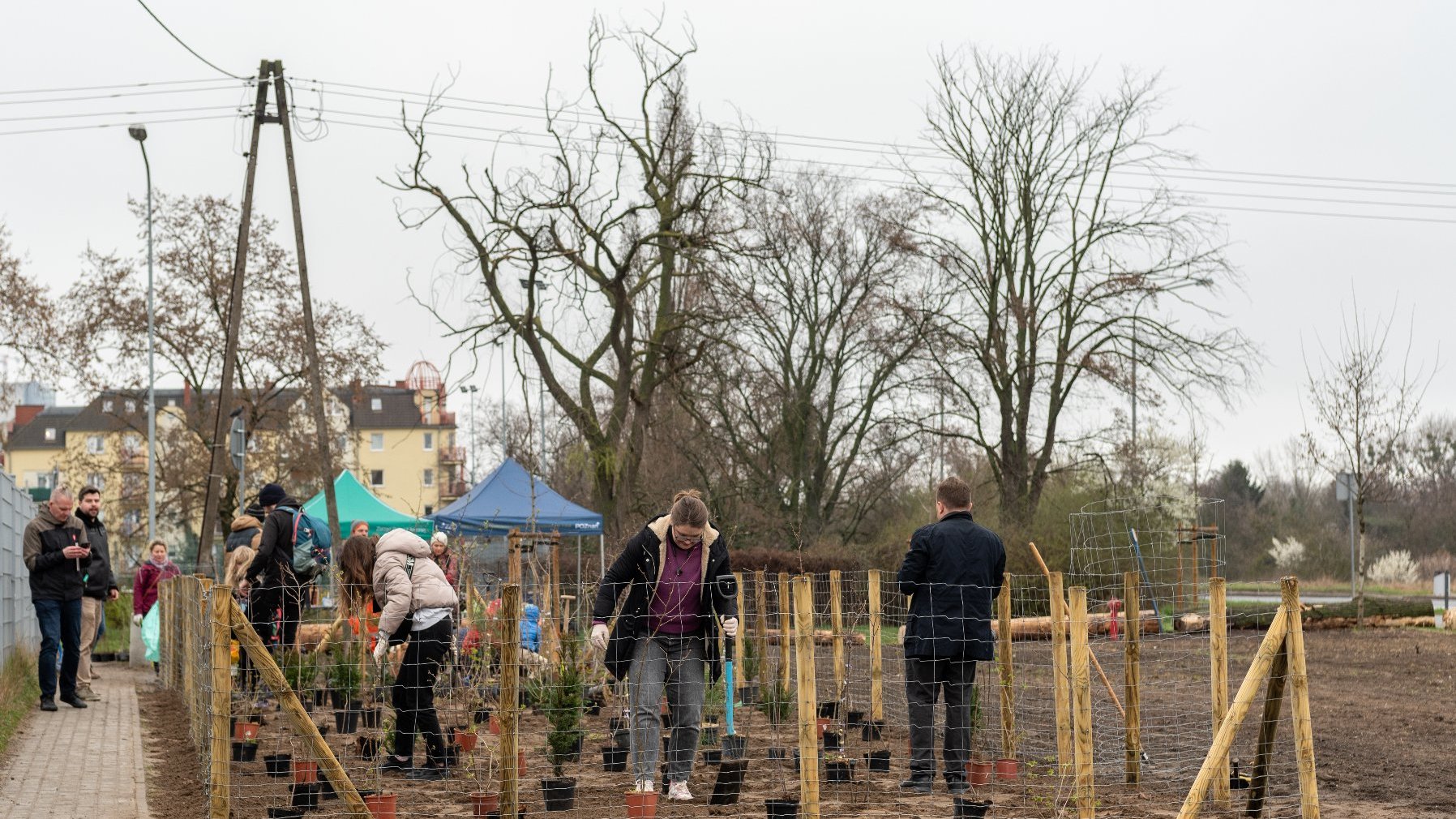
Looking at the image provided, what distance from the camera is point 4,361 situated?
33062mm

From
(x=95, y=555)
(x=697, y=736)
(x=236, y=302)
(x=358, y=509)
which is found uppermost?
(x=236, y=302)

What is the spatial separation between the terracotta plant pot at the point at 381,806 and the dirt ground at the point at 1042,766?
28.6 inches

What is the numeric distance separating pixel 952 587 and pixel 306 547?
238 inches

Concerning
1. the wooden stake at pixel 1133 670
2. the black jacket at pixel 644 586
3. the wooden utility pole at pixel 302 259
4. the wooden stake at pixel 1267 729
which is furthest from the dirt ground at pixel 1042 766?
the wooden utility pole at pixel 302 259

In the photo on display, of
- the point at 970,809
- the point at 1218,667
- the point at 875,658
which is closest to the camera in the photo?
the point at 970,809

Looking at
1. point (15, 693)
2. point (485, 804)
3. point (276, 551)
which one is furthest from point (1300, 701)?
point (15, 693)

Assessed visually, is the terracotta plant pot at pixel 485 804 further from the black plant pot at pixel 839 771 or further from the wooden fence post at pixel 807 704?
the black plant pot at pixel 839 771

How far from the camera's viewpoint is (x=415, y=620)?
28.5ft

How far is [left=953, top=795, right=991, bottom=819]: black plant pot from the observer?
6898 mm

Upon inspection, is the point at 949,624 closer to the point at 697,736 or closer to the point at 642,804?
the point at 697,736

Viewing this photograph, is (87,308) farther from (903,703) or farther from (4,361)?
(903,703)

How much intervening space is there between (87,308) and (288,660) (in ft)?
93.6

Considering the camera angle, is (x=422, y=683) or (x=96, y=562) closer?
(x=422, y=683)

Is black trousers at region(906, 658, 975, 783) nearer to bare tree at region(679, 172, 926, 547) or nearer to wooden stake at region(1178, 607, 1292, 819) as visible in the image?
wooden stake at region(1178, 607, 1292, 819)
